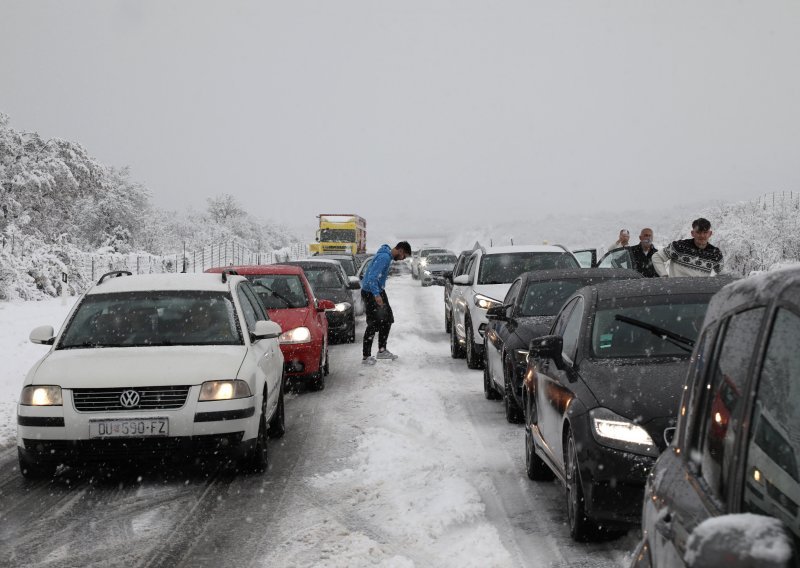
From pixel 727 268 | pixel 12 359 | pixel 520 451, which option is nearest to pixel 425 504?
pixel 520 451

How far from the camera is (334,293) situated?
17.8 metres

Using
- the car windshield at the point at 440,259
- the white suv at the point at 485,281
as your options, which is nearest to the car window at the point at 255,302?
the white suv at the point at 485,281

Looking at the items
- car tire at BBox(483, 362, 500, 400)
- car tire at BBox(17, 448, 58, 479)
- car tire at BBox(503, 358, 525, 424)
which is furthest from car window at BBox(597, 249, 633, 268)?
car tire at BBox(17, 448, 58, 479)

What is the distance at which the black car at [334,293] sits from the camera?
17516 millimetres

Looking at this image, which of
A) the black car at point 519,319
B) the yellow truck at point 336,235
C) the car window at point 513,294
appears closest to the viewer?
the black car at point 519,319

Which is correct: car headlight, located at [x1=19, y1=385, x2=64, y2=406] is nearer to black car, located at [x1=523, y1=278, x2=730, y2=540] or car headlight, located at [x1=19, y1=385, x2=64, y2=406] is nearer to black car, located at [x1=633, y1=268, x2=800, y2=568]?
black car, located at [x1=523, y1=278, x2=730, y2=540]

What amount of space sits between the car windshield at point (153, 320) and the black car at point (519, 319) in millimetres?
2732

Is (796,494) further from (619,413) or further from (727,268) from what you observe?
(727,268)

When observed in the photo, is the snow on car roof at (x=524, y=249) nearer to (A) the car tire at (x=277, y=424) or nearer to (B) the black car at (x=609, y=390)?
(A) the car tire at (x=277, y=424)

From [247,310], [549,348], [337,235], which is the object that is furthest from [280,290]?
[337,235]

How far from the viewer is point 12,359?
546 inches

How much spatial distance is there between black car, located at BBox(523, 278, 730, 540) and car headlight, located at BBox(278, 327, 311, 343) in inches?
198

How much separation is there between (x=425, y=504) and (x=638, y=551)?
328 cm

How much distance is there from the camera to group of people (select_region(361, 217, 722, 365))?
1030cm
